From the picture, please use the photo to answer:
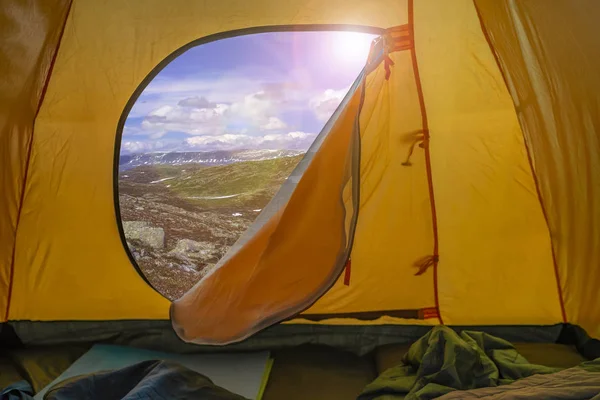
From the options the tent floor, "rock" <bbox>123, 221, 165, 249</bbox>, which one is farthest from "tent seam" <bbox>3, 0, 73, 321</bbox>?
"rock" <bbox>123, 221, 165, 249</bbox>

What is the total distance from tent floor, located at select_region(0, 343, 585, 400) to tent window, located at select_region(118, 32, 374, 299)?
17.4 inches

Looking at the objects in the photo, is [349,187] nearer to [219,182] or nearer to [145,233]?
[219,182]

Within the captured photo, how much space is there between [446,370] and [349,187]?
600mm

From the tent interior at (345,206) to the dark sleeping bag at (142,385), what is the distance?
1.08 feet

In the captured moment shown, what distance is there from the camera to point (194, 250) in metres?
2.34

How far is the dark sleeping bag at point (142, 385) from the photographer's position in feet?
4.28

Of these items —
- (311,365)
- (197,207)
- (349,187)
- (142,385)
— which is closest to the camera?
(142,385)

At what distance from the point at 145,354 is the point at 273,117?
1.02 m

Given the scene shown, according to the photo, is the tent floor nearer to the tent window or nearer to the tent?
the tent

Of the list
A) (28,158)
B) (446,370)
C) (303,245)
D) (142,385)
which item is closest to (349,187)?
(303,245)

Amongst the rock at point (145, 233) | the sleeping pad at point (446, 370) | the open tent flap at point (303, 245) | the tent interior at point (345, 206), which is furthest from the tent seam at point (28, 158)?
the sleeping pad at point (446, 370)

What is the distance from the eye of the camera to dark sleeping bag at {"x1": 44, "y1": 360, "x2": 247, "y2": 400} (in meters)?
1.30

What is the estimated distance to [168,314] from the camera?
200cm

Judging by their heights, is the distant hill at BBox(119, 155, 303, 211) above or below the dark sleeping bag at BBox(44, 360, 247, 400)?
above
